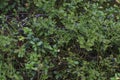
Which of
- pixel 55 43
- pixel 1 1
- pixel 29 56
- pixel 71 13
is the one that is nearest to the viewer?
pixel 29 56

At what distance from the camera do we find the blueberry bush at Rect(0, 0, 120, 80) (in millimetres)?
2623

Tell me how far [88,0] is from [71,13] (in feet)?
1.81

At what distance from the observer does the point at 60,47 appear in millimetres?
2775

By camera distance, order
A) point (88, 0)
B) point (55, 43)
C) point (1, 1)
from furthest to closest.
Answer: point (88, 0) → point (1, 1) → point (55, 43)

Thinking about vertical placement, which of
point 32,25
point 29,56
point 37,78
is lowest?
point 37,78

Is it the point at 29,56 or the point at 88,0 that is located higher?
the point at 88,0

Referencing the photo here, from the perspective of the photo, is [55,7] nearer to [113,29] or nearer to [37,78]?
[113,29]

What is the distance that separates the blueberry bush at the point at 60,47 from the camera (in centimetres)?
262

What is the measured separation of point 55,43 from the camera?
9.12ft

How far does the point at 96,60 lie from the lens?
280 cm

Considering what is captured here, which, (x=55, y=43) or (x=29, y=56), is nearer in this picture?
(x=29, y=56)

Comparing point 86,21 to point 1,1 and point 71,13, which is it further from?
point 1,1

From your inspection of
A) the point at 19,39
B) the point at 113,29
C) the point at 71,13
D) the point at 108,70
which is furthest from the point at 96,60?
the point at 19,39

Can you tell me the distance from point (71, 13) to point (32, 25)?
1.36 ft
